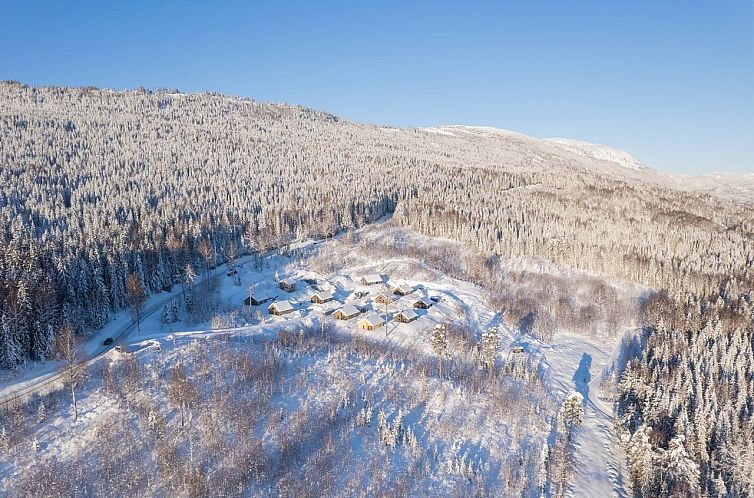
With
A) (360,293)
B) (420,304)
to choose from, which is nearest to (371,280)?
(360,293)

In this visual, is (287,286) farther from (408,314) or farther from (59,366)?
A: (59,366)

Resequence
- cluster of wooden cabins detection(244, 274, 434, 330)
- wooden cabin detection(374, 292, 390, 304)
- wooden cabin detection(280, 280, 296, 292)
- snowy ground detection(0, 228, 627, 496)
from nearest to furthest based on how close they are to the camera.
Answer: snowy ground detection(0, 228, 627, 496), cluster of wooden cabins detection(244, 274, 434, 330), wooden cabin detection(374, 292, 390, 304), wooden cabin detection(280, 280, 296, 292)

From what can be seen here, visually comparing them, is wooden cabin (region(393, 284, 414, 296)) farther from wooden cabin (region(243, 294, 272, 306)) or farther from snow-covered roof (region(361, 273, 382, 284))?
wooden cabin (region(243, 294, 272, 306))

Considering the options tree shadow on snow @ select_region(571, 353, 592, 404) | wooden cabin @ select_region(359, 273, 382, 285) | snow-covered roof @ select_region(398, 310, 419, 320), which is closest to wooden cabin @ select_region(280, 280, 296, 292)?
Answer: wooden cabin @ select_region(359, 273, 382, 285)

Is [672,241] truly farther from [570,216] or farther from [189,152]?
[189,152]

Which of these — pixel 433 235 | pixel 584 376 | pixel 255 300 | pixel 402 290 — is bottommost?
pixel 584 376

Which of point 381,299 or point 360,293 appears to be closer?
point 381,299

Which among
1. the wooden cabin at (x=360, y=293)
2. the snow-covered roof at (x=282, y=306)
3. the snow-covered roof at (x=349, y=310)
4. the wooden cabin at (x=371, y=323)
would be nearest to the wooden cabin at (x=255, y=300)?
the snow-covered roof at (x=282, y=306)
